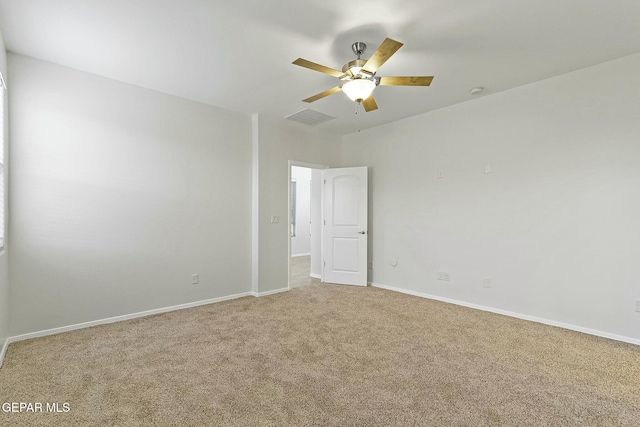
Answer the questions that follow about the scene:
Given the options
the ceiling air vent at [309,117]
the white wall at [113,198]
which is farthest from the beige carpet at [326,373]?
the ceiling air vent at [309,117]

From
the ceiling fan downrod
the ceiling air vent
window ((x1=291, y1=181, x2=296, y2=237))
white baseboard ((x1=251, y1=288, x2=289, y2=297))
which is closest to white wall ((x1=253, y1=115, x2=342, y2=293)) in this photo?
white baseboard ((x1=251, y1=288, x2=289, y2=297))

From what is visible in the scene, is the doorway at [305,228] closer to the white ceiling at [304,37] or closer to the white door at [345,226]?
the white door at [345,226]

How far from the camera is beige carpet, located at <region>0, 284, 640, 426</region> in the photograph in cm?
184

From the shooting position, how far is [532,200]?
11.6 feet

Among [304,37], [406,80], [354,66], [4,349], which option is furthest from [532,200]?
[4,349]

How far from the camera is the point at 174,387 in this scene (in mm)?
2123

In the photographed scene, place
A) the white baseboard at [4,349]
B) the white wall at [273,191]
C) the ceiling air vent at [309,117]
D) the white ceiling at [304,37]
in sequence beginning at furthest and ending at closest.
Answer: the white wall at [273,191] < the ceiling air vent at [309,117] < the white baseboard at [4,349] < the white ceiling at [304,37]

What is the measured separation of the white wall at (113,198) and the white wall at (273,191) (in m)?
0.29

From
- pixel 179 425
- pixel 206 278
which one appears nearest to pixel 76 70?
pixel 206 278

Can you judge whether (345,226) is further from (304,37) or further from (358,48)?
(304,37)

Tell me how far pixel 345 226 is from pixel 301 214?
13.2 feet

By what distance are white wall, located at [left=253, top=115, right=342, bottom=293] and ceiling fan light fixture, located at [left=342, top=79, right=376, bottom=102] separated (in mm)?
2223

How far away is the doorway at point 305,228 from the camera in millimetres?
5691

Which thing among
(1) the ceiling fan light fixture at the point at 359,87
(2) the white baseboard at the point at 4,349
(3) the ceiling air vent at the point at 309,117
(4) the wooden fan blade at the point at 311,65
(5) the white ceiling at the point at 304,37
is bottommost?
(2) the white baseboard at the point at 4,349
